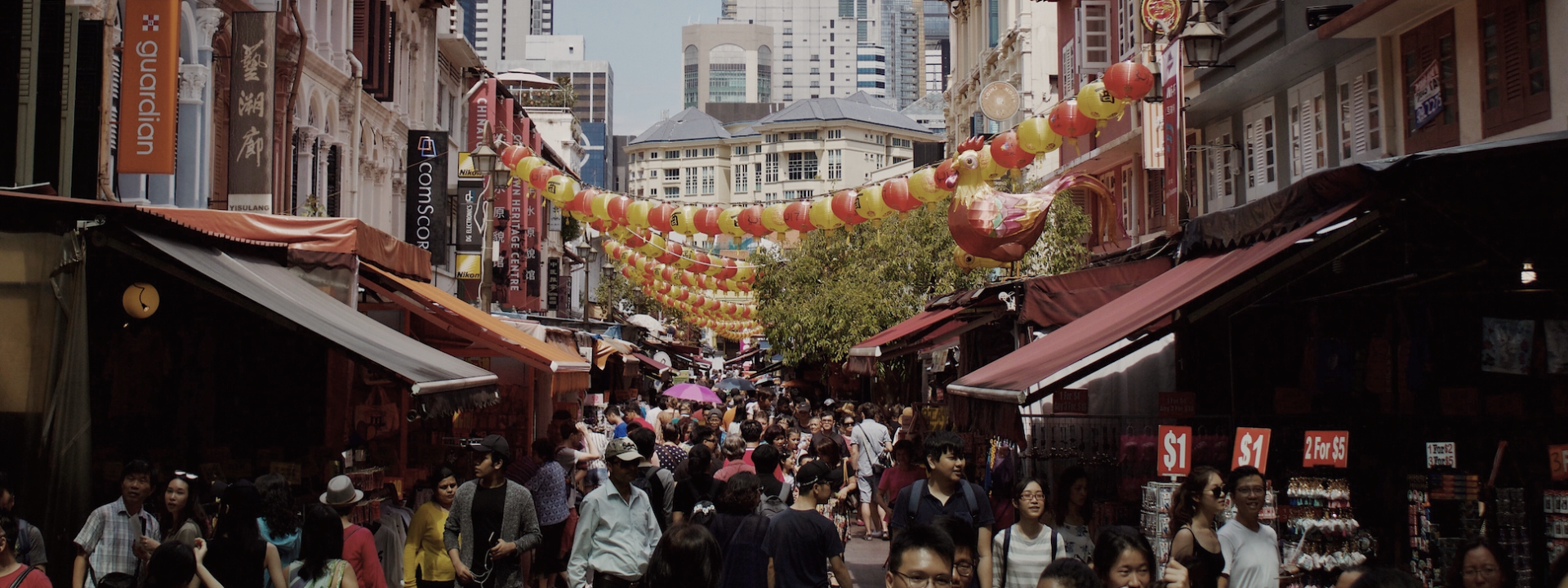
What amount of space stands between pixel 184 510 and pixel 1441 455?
8.11 meters

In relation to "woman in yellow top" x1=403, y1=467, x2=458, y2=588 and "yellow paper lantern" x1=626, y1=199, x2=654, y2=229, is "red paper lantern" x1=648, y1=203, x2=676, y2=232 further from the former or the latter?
"woman in yellow top" x1=403, y1=467, x2=458, y2=588

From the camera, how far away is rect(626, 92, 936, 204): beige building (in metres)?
109

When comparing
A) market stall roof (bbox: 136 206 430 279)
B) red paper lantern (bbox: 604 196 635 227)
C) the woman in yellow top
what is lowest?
the woman in yellow top

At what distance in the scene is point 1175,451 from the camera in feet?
29.5

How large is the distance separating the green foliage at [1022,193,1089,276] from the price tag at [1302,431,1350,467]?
16.7 meters

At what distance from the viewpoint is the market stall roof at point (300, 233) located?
10.7 metres

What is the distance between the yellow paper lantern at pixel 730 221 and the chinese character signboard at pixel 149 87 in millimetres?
8237

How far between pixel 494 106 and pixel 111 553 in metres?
27.2

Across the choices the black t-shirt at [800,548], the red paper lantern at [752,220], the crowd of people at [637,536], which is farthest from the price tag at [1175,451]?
the red paper lantern at [752,220]

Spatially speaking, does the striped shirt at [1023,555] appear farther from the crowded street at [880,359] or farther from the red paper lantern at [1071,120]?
the red paper lantern at [1071,120]

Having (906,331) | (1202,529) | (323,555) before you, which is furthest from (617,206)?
(1202,529)

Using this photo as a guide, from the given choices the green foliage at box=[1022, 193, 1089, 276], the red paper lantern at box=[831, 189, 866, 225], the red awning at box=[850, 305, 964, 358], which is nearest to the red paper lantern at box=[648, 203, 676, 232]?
the red paper lantern at box=[831, 189, 866, 225]

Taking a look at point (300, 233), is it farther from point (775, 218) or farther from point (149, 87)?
point (775, 218)

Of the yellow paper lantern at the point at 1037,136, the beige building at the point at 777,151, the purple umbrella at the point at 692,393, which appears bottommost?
the purple umbrella at the point at 692,393
